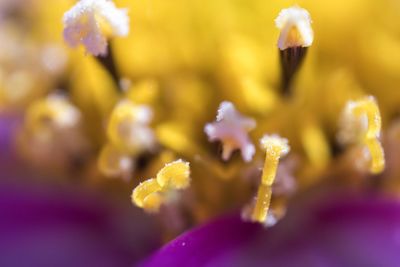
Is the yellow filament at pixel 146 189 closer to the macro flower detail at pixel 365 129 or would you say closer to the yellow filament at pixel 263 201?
the yellow filament at pixel 263 201

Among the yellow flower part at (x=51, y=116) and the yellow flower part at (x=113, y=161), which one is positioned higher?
the yellow flower part at (x=51, y=116)

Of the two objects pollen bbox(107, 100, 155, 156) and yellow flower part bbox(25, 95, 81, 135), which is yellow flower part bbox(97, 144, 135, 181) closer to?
pollen bbox(107, 100, 155, 156)

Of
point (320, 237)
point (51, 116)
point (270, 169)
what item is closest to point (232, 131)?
point (270, 169)

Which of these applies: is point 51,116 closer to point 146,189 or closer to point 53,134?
point 53,134

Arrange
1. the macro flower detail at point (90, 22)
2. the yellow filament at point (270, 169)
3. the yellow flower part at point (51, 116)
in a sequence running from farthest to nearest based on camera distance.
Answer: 1. the yellow flower part at point (51, 116)
2. the macro flower detail at point (90, 22)
3. the yellow filament at point (270, 169)

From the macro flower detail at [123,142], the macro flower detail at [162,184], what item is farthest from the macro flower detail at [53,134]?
the macro flower detail at [162,184]

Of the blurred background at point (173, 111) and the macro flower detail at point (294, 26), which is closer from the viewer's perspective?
the macro flower detail at point (294, 26)

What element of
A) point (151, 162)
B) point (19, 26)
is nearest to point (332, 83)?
point (151, 162)
